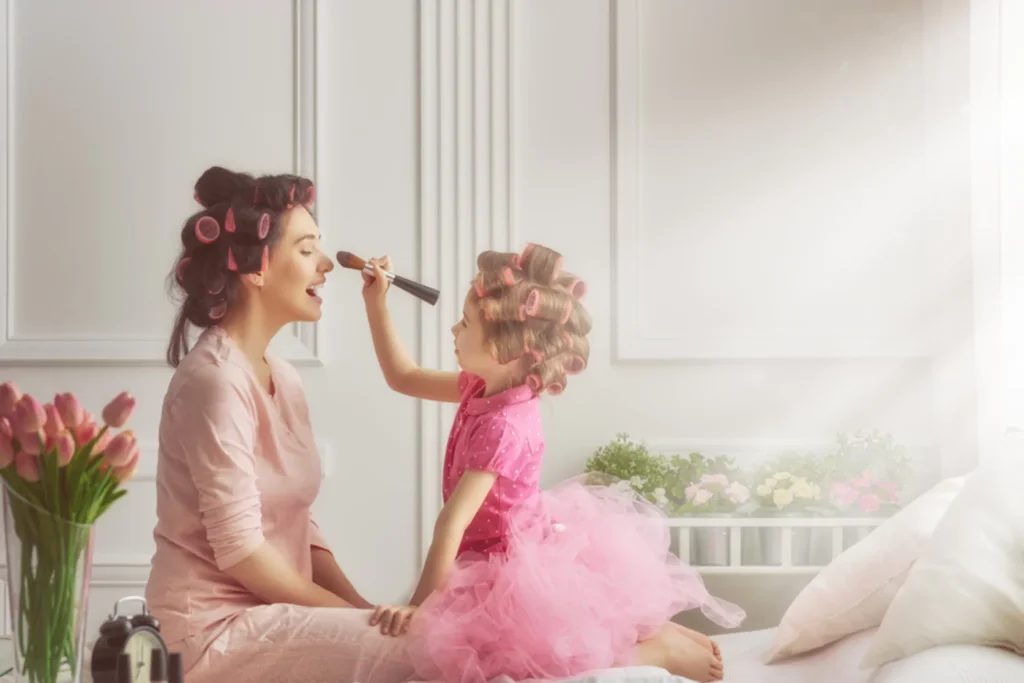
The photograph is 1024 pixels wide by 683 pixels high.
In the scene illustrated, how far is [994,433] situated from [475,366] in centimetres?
132

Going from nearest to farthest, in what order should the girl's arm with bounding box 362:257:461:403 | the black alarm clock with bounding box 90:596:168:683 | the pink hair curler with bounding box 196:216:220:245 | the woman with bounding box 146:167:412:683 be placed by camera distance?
the black alarm clock with bounding box 90:596:168:683
the woman with bounding box 146:167:412:683
the pink hair curler with bounding box 196:216:220:245
the girl's arm with bounding box 362:257:461:403

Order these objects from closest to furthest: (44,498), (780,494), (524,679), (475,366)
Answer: (44,498) → (524,679) → (475,366) → (780,494)

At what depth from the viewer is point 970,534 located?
5.20 ft

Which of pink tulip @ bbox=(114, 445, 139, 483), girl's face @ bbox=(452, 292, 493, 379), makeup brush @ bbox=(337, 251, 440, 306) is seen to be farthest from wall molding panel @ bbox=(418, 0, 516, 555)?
pink tulip @ bbox=(114, 445, 139, 483)

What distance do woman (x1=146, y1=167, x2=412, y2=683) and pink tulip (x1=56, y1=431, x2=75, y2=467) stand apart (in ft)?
1.21

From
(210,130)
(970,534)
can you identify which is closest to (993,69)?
(970,534)

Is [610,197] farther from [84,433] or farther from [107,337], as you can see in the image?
[84,433]

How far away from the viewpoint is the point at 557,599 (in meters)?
1.61

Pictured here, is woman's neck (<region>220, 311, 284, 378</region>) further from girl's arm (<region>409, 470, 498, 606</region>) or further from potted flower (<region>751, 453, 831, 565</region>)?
potted flower (<region>751, 453, 831, 565</region>)

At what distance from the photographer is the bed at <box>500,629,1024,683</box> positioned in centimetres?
142

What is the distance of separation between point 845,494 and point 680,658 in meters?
0.81

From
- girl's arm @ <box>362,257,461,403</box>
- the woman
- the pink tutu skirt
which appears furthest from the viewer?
girl's arm @ <box>362,257,461,403</box>

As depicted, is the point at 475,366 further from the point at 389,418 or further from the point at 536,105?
the point at 536,105

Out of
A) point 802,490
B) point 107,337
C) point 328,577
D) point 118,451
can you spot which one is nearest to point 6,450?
point 118,451
